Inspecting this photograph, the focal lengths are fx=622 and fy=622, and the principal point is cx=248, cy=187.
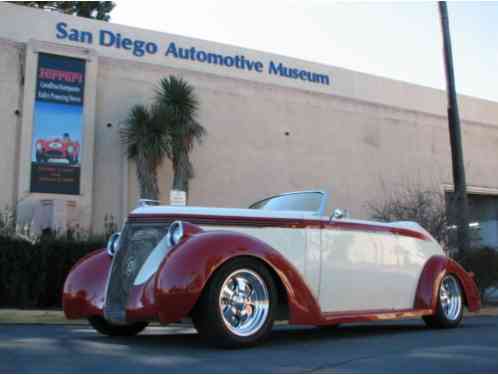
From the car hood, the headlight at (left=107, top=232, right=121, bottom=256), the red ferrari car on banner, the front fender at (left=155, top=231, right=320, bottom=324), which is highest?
the red ferrari car on banner

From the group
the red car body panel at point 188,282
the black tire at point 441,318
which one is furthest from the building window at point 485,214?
the red car body panel at point 188,282

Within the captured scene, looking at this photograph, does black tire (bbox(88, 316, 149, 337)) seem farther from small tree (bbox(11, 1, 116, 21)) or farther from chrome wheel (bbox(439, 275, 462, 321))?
small tree (bbox(11, 1, 116, 21))

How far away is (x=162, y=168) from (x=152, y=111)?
8.08ft

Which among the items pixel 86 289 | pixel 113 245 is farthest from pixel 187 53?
pixel 86 289

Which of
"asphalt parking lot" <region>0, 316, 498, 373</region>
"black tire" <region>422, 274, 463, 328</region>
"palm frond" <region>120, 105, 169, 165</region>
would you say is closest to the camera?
"asphalt parking lot" <region>0, 316, 498, 373</region>

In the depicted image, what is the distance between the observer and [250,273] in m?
5.48

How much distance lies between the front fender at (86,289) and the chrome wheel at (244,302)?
138cm

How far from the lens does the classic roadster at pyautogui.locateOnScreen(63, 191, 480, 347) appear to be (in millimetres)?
5172

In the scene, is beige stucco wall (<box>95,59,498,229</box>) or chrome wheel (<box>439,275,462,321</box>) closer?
chrome wheel (<box>439,275,462,321</box>)

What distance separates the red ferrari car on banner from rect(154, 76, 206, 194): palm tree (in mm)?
3074

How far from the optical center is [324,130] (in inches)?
1070

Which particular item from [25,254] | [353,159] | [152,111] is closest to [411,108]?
[353,159]

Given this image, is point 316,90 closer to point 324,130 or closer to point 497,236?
point 324,130

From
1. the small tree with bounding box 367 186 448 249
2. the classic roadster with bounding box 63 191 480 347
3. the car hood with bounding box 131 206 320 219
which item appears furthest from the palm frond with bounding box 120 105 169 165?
the car hood with bounding box 131 206 320 219
